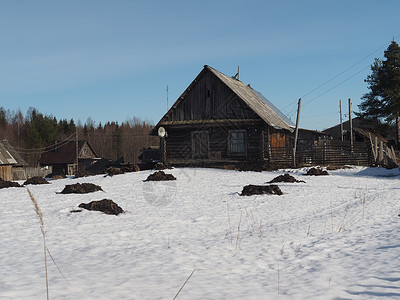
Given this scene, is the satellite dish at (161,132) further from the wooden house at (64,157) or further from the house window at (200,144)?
the wooden house at (64,157)

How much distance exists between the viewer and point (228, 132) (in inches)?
963

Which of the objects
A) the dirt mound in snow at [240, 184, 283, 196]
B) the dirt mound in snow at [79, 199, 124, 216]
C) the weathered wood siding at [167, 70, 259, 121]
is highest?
the weathered wood siding at [167, 70, 259, 121]

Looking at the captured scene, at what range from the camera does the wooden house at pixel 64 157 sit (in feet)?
169

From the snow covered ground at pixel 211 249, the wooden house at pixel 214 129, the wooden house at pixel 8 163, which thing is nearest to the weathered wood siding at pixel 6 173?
the wooden house at pixel 8 163

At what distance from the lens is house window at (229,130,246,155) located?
2438 cm

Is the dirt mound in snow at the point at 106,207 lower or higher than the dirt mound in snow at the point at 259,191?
lower

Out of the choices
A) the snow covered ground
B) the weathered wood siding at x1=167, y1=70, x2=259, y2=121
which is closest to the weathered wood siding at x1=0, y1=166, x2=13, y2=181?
the weathered wood siding at x1=167, y1=70, x2=259, y2=121

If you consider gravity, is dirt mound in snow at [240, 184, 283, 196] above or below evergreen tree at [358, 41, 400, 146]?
below

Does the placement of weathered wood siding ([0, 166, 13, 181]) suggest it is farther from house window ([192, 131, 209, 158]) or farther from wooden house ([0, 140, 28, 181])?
house window ([192, 131, 209, 158])

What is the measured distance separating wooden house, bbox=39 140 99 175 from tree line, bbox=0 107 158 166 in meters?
15.9

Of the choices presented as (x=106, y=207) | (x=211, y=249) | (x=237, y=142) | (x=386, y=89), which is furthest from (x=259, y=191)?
(x=386, y=89)

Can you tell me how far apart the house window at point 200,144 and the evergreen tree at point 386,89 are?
27158 mm

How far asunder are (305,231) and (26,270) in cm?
507

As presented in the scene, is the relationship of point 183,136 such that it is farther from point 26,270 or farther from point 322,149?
point 26,270
